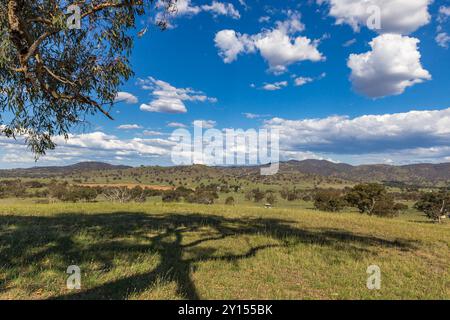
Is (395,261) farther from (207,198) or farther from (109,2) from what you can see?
(207,198)

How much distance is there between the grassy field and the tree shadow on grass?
0.03 metres

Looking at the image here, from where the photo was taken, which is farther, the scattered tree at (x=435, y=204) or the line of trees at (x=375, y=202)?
the scattered tree at (x=435, y=204)

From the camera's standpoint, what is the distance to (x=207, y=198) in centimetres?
8444

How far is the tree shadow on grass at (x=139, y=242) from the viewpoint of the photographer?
7708 mm

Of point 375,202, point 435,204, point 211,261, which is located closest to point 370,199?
point 375,202

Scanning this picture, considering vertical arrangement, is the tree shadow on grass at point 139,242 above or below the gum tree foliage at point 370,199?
above

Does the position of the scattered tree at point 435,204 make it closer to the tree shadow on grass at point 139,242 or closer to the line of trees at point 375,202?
the line of trees at point 375,202

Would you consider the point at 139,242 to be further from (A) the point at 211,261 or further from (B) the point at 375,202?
A: (B) the point at 375,202

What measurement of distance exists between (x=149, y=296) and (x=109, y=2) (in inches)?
324

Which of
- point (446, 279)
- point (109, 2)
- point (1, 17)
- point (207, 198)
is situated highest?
point (109, 2)

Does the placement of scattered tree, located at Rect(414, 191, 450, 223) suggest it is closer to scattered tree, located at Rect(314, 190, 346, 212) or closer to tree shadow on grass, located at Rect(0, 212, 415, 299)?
scattered tree, located at Rect(314, 190, 346, 212)

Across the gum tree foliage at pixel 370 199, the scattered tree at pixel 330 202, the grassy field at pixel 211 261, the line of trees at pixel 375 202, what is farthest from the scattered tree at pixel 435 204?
the grassy field at pixel 211 261

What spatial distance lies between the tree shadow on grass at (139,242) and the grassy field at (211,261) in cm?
3
